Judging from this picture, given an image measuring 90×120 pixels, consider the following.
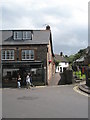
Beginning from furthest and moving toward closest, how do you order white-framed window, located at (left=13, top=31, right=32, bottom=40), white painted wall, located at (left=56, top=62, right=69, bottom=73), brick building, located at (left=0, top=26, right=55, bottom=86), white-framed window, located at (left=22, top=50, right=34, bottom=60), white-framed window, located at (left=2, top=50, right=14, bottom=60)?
white painted wall, located at (left=56, top=62, right=69, bottom=73)
white-framed window, located at (left=13, top=31, right=32, bottom=40)
white-framed window, located at (left=2, top=50, right=14, bottom=60)
white-framed window, located at (left=22, top=50, right=34, bottom=60)
brick building, located at (left=0, top=26, right=55, bottom=86)

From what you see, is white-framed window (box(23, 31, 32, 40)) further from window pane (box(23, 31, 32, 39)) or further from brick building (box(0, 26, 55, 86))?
brick building (box(0, 26, 55, 86))

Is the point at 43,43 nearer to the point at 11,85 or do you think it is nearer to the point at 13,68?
the point at 13,68

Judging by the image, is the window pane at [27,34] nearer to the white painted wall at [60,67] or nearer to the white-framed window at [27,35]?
the white-framed window at [27,35]

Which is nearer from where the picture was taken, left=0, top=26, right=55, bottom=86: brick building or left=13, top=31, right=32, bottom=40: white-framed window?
left=0, top=26, right=55, bottom=86: brick building

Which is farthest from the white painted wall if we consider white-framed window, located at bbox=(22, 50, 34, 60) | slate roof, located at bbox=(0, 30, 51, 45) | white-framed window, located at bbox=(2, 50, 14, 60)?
white-framed window, located at bbox=(2, 50, 14, 60)

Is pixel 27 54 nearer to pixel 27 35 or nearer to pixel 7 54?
pixel 7 54

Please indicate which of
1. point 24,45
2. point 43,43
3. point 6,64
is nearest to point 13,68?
point 6,64

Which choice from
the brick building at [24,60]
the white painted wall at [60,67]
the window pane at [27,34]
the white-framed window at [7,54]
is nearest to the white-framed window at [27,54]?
the brick building at [24,60]

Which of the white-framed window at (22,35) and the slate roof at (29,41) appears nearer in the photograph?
the slate roof at (29,41)

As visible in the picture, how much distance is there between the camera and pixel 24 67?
29750 mm

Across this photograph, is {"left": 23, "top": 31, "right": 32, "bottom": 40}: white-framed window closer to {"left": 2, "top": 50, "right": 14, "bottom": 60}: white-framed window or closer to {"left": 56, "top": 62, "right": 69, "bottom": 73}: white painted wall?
{"left": 2, "top": 50, "right": 14, "bottom": 60}: white-framed window

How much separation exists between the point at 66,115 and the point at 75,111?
1.06 m

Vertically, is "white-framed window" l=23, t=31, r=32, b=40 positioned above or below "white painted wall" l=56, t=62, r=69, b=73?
above

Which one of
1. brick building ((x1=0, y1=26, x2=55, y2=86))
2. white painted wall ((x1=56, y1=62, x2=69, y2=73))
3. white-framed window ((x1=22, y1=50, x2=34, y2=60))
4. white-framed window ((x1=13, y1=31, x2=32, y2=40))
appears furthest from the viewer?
white painted wall ((x1=56, y1=62, x2=69, y2=73))
